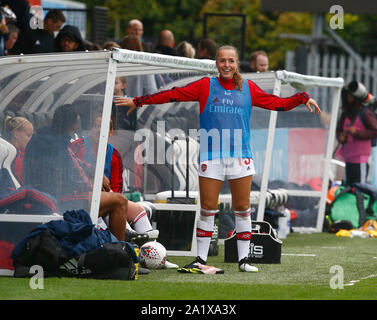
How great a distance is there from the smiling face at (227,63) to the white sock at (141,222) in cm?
160

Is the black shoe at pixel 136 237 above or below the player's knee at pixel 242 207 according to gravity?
below

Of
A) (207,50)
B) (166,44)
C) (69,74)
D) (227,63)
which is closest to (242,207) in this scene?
(227,63)

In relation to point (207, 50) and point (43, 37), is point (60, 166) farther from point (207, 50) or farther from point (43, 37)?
point (207, 50)

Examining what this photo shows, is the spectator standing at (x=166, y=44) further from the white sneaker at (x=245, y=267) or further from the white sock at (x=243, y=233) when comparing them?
the white sneaker at (x=245, y=267)

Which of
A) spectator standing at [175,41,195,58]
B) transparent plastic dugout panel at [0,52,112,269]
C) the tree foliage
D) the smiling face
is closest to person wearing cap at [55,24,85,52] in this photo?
spectator standing at [175,41,195,58]

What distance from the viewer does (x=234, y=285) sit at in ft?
23.9

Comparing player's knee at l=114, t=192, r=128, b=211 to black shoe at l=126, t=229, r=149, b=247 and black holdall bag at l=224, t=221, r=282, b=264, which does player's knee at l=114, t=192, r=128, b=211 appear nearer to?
black shoe at l=126, t=229, r=149, b=247

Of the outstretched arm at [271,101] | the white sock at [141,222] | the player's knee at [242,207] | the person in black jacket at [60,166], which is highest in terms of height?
the outstretched arm at [271,101]

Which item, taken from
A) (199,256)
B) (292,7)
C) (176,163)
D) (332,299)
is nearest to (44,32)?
(176,163)

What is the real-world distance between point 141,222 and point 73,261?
1548 mm

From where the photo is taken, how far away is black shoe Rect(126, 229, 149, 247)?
352 inches

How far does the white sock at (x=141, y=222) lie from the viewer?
902 centimetres

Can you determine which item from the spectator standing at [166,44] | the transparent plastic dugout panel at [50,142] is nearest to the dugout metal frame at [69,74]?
the transparent plastic dugout panel at [50,142]

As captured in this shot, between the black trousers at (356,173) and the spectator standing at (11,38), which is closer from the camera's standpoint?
the spectator standing at (11,38)
